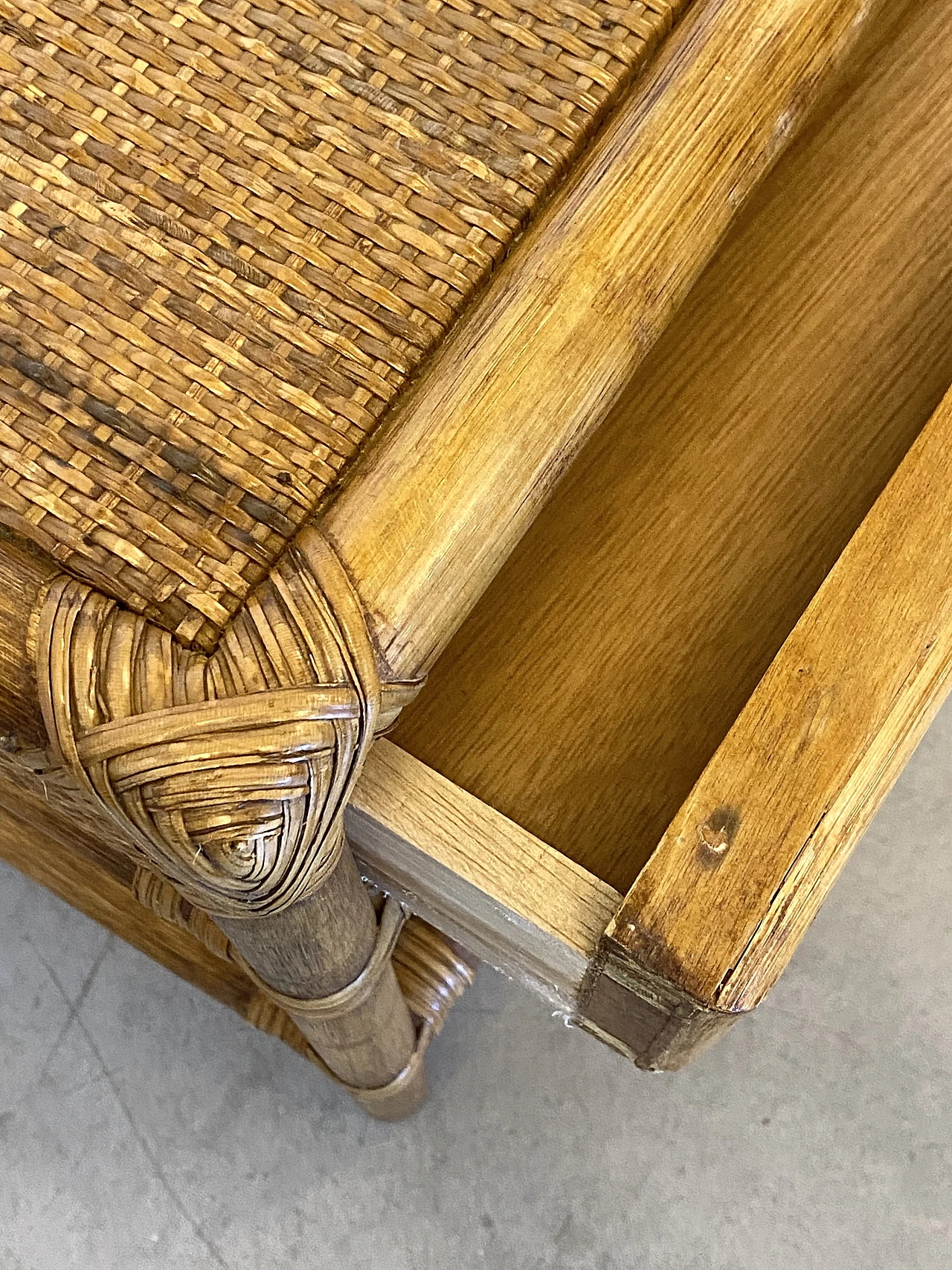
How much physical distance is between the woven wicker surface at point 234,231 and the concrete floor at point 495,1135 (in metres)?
0.72

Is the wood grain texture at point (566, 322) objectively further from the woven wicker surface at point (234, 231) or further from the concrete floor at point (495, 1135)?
the concrete floor at point (495, 1135)

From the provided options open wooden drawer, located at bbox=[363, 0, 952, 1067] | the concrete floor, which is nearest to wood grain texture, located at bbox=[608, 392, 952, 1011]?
open wooden drawer, located at bbox=[363, 0, 952, 1067]

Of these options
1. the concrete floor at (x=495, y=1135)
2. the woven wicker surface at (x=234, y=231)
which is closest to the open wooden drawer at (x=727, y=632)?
the woven wicker surface at (x=234, y=231)

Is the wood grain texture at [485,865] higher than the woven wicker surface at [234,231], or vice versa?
the woven wicker surface at [234,231]

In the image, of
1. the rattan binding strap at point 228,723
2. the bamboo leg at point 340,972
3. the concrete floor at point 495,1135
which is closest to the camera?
the rattan binding strap at point 228,723

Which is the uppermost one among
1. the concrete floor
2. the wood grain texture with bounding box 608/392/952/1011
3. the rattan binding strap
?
the wood grain texture with bounding box 608/392/952/1011

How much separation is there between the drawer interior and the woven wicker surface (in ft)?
0.45

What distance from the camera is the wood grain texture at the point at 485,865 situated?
404 mm

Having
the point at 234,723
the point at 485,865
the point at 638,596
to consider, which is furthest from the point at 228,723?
the point at 638,596

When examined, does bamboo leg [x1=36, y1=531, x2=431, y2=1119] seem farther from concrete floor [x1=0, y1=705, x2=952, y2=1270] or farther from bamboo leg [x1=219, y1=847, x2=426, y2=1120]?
concrete floor [x1=0, y1=705, x2=952, y2=1270]

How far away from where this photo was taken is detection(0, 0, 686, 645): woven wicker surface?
1.25ft

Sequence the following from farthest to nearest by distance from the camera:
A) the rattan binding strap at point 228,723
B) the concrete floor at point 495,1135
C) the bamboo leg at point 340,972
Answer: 1. the concrete floor at point 495,1135
2. the bamboo leg at point 340,972
3. the rattan binding strap at point 228,723

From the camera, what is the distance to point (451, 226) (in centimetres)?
42

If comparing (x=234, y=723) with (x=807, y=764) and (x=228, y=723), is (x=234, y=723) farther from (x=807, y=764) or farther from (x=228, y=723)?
(x=807, y=764)
